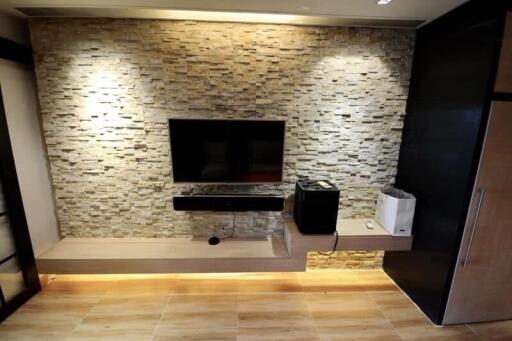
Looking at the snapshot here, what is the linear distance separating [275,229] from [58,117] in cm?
221

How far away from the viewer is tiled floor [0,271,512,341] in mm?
1680

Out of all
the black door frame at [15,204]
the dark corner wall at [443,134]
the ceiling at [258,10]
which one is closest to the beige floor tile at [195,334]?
the black door frame at [15,204]

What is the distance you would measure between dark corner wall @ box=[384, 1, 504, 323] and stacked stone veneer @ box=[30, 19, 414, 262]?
0.21 m

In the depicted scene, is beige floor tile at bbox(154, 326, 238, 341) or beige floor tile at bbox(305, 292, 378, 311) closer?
beige floor tile at bbox(154, 326, 238, 341)

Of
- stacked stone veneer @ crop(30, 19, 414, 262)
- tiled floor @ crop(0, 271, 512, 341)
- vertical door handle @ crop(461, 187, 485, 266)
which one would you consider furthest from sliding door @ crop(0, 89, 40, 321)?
vertical door handle @ crop(461, 187, 485, 266)

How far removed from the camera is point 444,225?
169 cm

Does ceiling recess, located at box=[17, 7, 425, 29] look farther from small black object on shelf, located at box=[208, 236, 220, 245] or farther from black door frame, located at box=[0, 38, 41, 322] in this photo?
small black object on shelf, located at box=[208, 236, 220, 245]

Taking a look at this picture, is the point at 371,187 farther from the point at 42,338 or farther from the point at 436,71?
the point at 42,338

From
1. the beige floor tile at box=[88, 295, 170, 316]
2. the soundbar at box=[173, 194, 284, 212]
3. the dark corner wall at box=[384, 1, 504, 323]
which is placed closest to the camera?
the dark corner wall at box=[384, 1, 504, 323]

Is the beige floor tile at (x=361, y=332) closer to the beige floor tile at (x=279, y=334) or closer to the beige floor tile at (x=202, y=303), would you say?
the beige floor tile at (x=279, y=334)

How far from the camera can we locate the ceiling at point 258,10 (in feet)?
5.30

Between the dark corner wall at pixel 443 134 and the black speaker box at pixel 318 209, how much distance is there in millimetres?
717

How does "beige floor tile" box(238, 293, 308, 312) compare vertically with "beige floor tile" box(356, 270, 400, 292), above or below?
above

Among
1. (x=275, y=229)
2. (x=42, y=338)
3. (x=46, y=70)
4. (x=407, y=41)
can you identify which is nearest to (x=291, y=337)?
(x=275, y=229)
